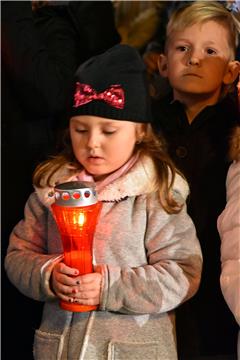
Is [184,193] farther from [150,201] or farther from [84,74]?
[84,74]

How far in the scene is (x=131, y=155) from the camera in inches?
54.5

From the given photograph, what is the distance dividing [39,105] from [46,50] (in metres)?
0.15

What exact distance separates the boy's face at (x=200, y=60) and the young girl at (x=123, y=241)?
0.11m

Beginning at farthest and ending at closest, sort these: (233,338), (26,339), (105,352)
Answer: (26,339), (233,338), (105,352)

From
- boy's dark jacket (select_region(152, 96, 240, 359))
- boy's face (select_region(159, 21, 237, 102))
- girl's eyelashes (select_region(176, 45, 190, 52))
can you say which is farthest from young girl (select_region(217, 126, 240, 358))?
girl's eyelashes (select_region(176, 45, 190, 52))

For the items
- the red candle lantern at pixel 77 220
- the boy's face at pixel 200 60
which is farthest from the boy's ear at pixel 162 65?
the red candle lantern at pixel 77 220

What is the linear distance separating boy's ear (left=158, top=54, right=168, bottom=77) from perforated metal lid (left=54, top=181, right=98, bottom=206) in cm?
44

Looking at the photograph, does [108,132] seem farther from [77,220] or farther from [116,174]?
[77,220]

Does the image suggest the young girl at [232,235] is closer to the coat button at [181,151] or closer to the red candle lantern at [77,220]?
the coat button at [181,151]

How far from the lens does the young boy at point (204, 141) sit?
140cm

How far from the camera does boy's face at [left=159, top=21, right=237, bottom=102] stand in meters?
1.39

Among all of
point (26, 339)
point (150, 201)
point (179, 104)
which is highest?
point (179, 104)

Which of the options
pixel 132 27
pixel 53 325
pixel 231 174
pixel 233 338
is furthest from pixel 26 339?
pixel 132 27

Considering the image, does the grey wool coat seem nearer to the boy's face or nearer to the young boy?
the young boy
